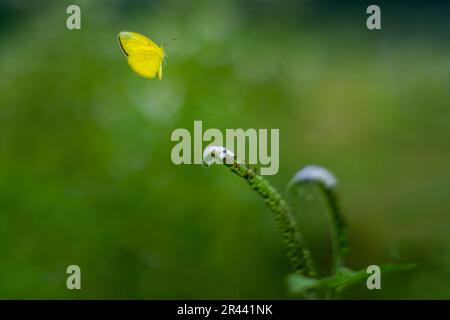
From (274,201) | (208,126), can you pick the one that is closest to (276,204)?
(274,201)

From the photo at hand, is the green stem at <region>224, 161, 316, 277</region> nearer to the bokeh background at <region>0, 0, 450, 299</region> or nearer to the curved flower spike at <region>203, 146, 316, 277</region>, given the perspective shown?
the curved flower spike at <region>203, 146, 316, 277</region>

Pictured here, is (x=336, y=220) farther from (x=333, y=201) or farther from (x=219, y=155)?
(x=219, y=155)

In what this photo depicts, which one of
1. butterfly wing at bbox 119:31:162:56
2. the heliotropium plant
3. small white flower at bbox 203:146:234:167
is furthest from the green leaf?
butterfly wing at bbox 119:31:162:56

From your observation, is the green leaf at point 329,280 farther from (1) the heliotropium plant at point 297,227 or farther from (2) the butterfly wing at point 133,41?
(2) the butterfly wing at point 133,41
